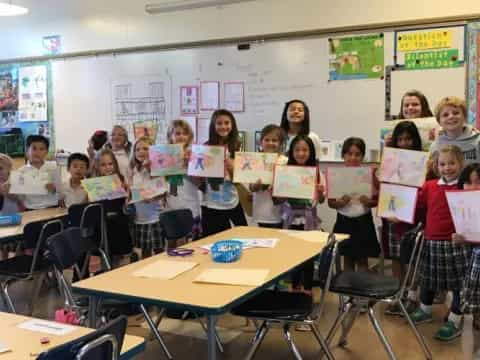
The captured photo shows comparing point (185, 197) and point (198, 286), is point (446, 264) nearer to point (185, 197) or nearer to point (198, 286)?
point (198, 286)

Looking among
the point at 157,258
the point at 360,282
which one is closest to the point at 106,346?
the point at 157,258

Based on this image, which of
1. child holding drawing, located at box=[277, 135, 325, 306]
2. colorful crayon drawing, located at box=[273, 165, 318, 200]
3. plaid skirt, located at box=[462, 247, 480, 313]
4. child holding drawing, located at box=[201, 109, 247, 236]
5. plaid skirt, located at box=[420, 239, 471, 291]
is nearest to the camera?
plaid skirt, located at box=[462, 247, 480, 313]

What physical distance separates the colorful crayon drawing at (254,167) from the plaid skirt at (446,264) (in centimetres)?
115

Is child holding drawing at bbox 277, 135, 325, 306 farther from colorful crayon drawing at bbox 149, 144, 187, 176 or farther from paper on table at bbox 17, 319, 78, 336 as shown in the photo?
paper on table at bbox 17, 319, 78, 336

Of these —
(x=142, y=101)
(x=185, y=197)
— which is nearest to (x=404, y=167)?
(x=185, y=197)

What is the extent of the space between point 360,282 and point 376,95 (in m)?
2.58

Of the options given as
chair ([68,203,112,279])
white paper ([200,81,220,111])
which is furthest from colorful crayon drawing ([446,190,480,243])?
white paper ([200,81,220,111])

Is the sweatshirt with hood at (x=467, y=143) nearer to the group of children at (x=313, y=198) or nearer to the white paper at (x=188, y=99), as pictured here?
the group of children at (x=313, y=198)

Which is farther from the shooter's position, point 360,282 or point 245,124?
point 245,124

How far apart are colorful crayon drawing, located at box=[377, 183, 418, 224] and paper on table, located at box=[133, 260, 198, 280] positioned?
5.30 feet

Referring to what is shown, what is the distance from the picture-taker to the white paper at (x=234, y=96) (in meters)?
5.98

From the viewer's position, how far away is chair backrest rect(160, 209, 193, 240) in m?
3.64

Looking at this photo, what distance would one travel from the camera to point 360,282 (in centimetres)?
318

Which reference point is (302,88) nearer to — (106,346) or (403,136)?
(403,136)
